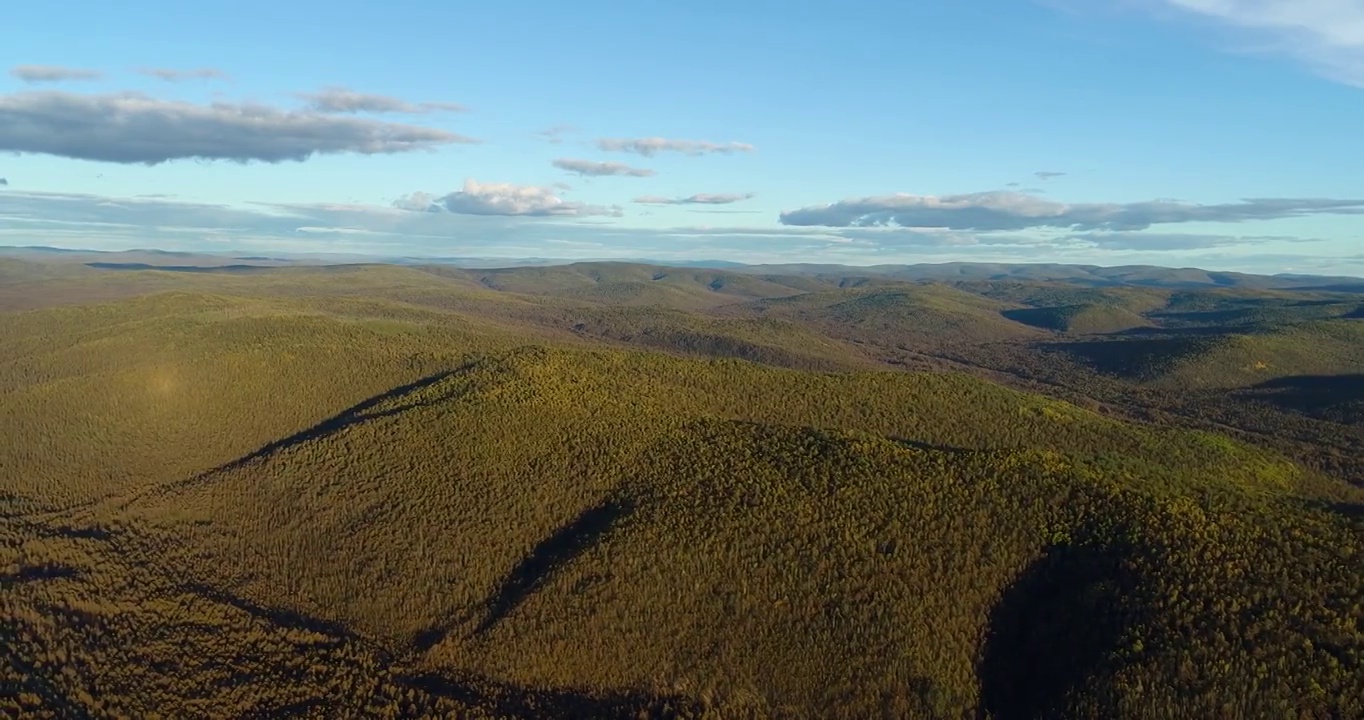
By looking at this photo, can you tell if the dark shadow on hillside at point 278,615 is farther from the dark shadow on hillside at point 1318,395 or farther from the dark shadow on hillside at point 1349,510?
the dark shadow on hillside at point 1318,395

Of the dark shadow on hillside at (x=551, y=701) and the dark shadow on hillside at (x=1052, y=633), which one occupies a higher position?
the dark shadow on hillside at (x=1052, y=633)

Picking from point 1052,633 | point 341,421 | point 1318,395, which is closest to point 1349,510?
point 1052,633

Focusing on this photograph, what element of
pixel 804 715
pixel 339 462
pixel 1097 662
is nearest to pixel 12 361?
pixel 339 462

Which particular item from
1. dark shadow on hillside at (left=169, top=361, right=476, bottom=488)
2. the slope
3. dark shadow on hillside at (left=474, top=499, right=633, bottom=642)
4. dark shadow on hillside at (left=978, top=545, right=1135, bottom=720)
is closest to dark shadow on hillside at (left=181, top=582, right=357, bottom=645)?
the slope

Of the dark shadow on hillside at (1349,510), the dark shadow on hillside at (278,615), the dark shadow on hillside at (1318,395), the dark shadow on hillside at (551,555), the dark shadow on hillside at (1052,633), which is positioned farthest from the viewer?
the dark shadow on hillside at (1318,395)

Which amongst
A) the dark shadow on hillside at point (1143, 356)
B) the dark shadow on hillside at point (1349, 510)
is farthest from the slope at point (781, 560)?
the dark shadow on hillside at point (1143, 356)

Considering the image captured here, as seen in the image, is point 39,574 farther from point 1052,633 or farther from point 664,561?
point 1052,633
